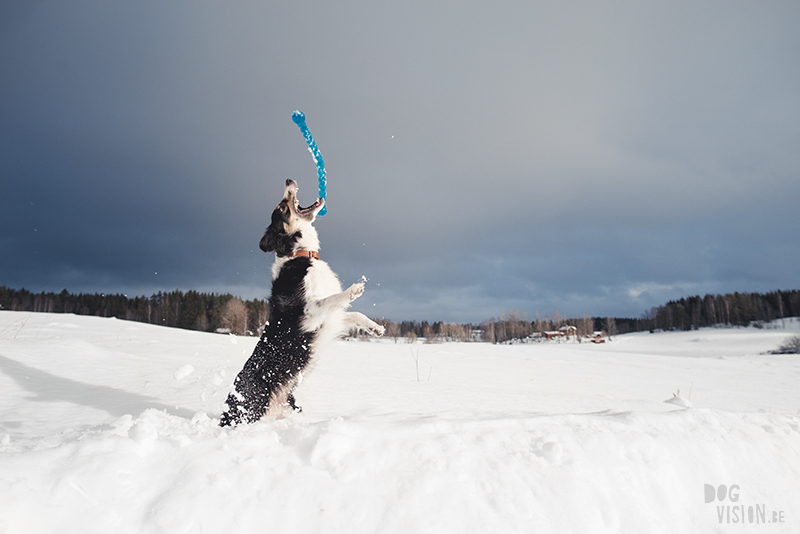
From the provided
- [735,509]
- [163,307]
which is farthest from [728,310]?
[163,307]

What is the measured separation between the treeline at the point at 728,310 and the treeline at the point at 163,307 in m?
75.4

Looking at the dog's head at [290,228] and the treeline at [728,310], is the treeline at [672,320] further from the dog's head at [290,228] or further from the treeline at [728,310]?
the dog's head at [290,228]

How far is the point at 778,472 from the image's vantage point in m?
2.59

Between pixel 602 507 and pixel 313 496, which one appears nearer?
pixel 313 496

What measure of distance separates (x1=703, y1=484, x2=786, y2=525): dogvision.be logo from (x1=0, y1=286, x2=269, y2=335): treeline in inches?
1809

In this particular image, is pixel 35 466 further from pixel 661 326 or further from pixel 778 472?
pixel 661 326

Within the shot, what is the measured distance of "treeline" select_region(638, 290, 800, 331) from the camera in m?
62.2

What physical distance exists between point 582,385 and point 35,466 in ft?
31.2

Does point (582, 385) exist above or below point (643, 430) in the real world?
below

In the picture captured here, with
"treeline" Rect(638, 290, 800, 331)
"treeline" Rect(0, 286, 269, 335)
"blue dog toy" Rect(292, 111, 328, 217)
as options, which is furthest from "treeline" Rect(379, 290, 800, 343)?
"blue dog toy" Rect(292, 111, 328, 217)

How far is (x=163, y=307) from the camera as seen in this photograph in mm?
59094

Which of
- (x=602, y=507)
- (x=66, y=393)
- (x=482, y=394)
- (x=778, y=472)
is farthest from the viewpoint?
(x=482, y=394)

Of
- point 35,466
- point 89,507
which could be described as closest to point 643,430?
point 89,507

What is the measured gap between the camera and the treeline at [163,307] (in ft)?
156
